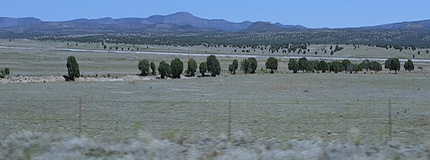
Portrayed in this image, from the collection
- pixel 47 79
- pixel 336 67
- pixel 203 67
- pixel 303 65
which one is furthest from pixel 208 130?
pixel 336 67

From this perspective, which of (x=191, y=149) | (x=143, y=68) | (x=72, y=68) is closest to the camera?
(x=191, y=149)

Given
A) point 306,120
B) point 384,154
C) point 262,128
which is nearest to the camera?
point 384,154

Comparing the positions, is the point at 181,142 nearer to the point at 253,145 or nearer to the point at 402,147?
the point at 253,145

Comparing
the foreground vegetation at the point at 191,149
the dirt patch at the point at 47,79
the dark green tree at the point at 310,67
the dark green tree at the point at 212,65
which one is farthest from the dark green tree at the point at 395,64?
the foreground vegetation at the point at 191,149

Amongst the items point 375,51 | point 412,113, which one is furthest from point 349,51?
point 412,113

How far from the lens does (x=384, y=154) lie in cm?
1162

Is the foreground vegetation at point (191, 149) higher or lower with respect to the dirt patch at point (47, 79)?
higher

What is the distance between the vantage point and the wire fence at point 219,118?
18109 millimetres

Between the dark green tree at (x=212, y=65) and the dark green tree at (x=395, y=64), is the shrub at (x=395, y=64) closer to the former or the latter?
the dark green tree at (x=395, y=64)

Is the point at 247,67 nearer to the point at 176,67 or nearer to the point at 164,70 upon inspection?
A: the point at 176,67

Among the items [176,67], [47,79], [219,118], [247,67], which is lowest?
[47,79]

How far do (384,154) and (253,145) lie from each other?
9.84ft

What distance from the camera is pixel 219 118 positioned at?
886 inches

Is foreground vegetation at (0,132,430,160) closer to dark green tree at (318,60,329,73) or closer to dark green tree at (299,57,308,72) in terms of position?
dark green tree at (299,57,308,72)
